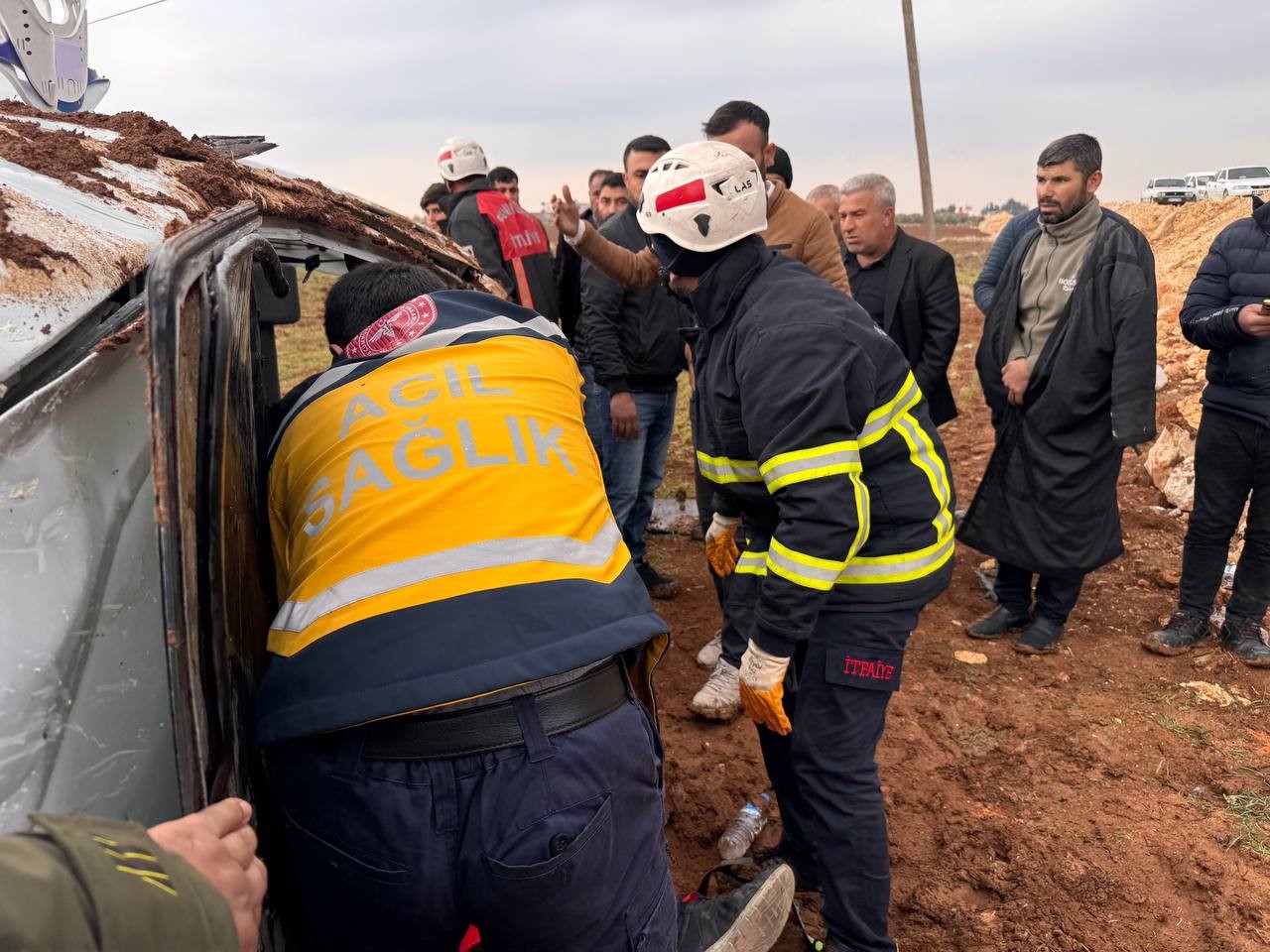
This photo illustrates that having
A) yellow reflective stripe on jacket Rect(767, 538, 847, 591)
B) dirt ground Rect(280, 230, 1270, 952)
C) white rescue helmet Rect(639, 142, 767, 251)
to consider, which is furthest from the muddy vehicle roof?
dirt ground Rect(280, 230, 1270, 952)

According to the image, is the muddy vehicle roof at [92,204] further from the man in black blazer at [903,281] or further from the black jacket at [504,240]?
the man in black blazer at [903,281]

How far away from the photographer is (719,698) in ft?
11.4

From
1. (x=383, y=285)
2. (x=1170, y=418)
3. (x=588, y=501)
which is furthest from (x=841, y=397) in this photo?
(x=1170, y=418)

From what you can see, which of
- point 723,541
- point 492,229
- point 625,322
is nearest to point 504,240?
point 492,229

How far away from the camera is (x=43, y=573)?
3.57 ft

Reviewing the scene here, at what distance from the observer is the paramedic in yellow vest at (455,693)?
4.70 ft

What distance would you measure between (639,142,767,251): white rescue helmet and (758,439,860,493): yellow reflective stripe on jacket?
567mm

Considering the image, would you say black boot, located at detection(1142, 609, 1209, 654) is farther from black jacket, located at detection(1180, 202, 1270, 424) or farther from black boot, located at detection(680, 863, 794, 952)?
black boot, located at detection(680, 863, 794, 952)

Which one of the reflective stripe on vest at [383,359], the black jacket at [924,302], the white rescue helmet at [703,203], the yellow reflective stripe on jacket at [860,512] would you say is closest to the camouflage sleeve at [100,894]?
the reflective stripe on vest at [383,359]

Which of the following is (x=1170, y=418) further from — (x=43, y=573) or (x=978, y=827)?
(x=43, y=573)

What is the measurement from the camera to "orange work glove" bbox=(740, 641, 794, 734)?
208 centimetres

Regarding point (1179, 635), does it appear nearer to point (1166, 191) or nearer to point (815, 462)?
point (815, 462)

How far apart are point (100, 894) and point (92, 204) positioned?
3.63 feet

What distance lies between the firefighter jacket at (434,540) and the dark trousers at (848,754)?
67 cm
